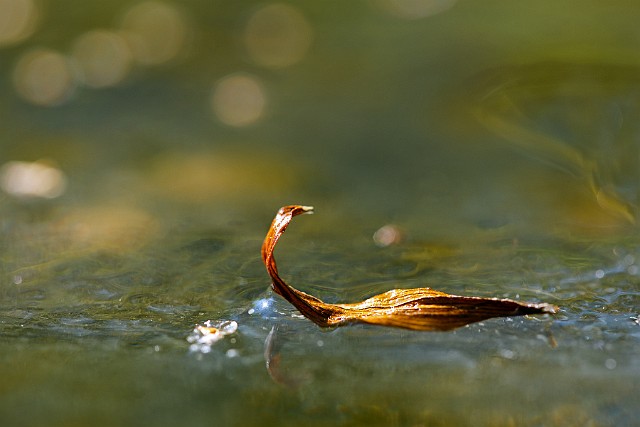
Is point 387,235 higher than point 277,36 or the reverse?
the reverse

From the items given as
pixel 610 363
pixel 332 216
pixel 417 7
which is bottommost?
pixel 332 216

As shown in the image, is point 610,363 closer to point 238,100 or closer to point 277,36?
point 238,100

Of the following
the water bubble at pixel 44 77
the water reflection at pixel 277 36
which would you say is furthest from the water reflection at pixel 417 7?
the water bubble at pixel 44 77

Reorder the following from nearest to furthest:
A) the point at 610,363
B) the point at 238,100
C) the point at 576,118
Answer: the point at 610,363
the point at 576,118
the point at 238,100

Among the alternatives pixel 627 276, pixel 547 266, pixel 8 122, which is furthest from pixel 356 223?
pixel 8 122

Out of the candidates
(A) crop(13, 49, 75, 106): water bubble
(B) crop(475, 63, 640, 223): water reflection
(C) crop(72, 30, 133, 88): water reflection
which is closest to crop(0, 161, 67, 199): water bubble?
(A) crop(13, 49, 75, 106): water bubble

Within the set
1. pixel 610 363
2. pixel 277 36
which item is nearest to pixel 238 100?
pixel 277 36
